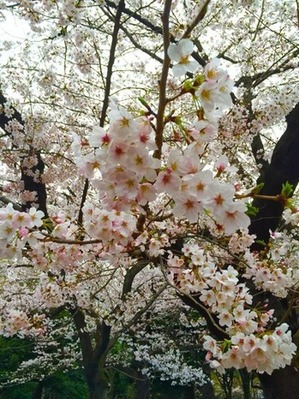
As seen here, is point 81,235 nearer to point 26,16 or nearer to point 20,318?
point 20,318

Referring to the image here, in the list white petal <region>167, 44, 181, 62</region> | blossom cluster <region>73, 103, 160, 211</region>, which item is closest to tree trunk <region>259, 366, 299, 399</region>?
blossom cluster <region>73, 103, 160, 211</region>

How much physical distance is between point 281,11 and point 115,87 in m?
2.74

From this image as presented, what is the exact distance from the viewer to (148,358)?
13484 mm

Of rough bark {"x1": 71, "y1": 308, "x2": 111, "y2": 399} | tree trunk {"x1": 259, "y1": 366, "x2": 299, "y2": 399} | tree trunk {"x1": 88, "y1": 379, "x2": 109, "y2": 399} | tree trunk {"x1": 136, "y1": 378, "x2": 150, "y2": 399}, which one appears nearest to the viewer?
tree trunk {"x1": 259, "y1": 366, "x2": 299, "y2": 399}

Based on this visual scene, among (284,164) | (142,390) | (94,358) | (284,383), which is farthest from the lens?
(142,390)

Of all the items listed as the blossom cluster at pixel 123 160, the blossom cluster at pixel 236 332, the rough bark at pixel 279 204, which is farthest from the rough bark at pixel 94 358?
the blossom cluster at pixel 123 160

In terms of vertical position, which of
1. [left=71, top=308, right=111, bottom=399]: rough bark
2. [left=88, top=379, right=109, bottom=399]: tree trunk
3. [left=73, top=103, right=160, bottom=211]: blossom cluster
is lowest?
[left=73, top=103, right=160, bottom=211]: blossom cluster

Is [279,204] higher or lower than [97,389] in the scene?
higher

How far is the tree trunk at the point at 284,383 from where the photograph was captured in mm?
4434

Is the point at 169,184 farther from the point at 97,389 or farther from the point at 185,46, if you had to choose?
the point at 97,389

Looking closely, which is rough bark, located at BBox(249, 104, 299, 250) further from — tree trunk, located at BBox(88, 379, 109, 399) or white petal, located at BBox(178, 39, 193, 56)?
tree trunk, located at BBox(88, 379, 109, 399)

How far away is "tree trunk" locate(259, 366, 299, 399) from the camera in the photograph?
4.43 metres

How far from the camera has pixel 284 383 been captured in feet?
14.6

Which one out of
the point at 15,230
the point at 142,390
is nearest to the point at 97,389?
the point at 142,390
